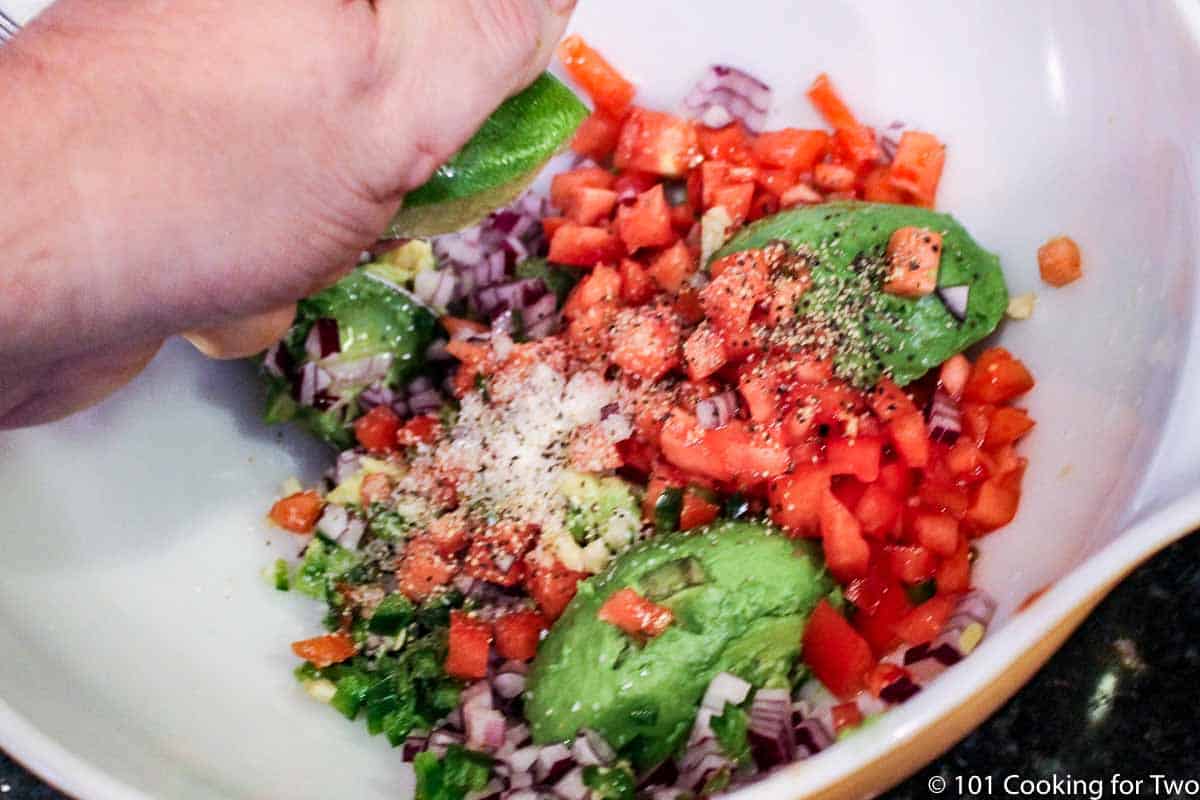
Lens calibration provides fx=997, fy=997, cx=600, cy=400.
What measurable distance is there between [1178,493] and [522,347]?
42.5 inches

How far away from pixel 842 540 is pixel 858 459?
131mm

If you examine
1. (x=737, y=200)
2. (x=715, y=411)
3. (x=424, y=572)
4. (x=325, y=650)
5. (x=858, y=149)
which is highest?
(x=858, y=149)

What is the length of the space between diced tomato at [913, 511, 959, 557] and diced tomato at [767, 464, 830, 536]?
158mm

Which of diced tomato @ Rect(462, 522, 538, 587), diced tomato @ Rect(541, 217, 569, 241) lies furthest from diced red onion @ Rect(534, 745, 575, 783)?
diced tomato @ Rect(541, 217, 569, 241)

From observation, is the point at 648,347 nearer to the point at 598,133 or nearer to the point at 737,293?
the point at 737,293

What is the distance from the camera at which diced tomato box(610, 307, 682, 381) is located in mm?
1730

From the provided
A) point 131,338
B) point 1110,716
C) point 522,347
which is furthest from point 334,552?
point 1110,716

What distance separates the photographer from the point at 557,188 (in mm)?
2086

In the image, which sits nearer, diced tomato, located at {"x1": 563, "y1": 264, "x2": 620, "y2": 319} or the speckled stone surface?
the speckled stone surface

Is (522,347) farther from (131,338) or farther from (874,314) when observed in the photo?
(131,338)

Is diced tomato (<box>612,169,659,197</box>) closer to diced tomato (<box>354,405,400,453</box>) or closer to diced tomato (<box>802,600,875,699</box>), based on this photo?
diced tomato (<box>354,405,400,453</box>)

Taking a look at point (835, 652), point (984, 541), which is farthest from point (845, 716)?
point (984, 541)

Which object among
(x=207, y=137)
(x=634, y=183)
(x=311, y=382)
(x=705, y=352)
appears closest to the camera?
(x=207, y=137)

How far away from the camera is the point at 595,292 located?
6.14 ft
